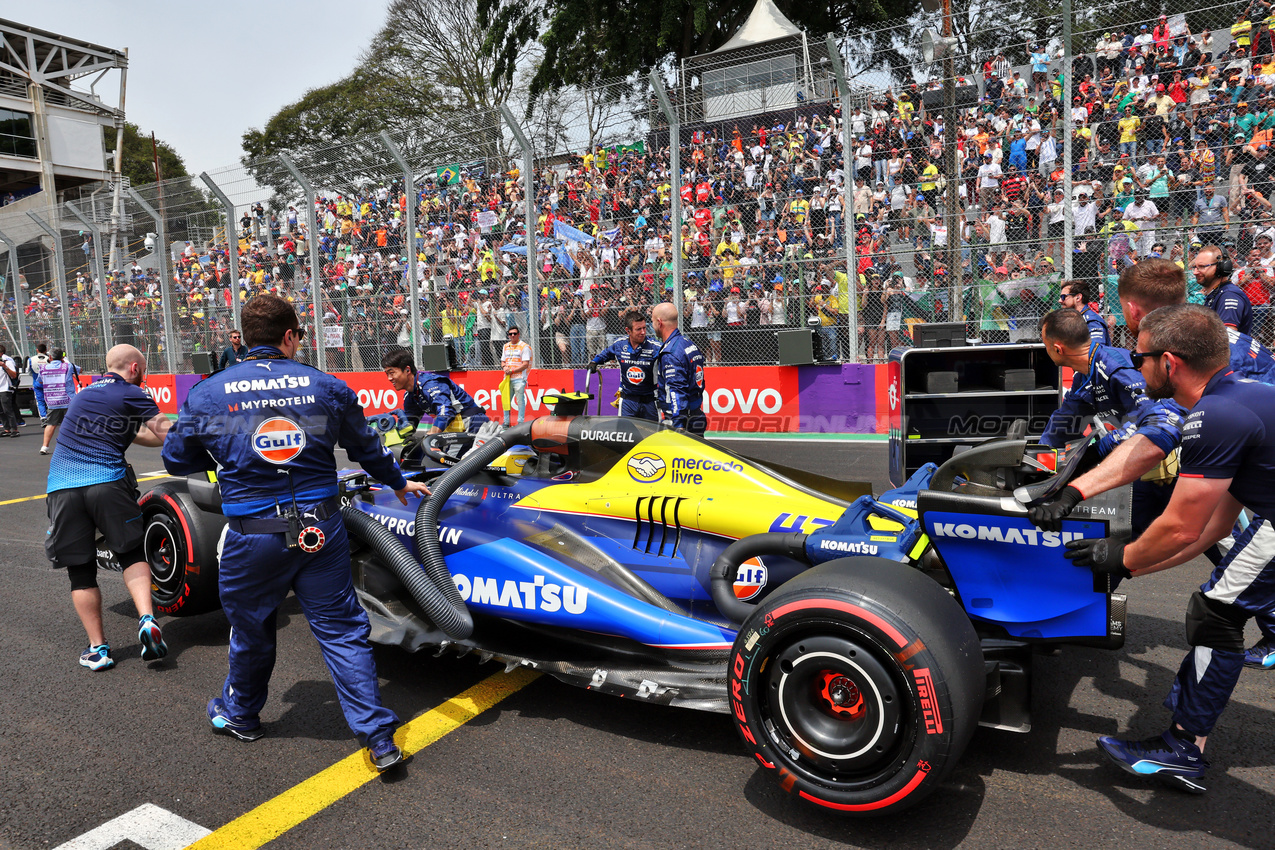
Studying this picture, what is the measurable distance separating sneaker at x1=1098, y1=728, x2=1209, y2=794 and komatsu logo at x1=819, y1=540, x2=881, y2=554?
39.9 inches

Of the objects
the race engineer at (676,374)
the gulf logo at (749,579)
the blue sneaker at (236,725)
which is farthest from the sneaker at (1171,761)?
the race engineer at (676,374)

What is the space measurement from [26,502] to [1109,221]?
40.3 feet

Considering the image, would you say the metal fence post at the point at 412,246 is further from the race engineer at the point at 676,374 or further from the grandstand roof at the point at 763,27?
the grandstand roof at the point at 763,27

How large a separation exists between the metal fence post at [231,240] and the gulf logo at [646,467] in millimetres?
15060

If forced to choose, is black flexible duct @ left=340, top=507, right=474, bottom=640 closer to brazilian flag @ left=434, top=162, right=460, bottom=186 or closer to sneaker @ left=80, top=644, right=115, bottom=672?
sneaker @ left=80, top=644, right=115, bottom=672

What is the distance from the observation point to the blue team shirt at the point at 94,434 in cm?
427

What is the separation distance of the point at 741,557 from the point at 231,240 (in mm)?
16437

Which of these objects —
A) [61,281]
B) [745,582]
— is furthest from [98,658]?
[61,281]

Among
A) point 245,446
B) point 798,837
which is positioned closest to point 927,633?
point 798,837

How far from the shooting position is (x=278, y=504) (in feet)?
10.2

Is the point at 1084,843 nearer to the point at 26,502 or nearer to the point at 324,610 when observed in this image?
the point at 324,610

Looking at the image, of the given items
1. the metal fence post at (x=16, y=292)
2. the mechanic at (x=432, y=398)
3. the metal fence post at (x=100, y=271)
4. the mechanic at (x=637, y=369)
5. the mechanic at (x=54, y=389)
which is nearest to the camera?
the mechanic at (x=432, y=398)

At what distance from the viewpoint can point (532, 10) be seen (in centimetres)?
2547

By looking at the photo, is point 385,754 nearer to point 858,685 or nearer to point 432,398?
point 858,685
